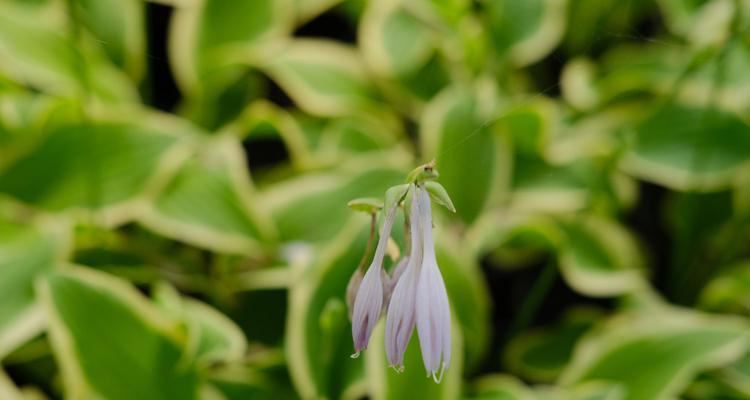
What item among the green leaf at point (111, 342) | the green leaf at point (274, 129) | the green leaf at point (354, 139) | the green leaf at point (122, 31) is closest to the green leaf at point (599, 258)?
the green leaf at point (354, 139)

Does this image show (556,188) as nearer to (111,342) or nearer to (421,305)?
(111,342)

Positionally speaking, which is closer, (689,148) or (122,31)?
(689,148)

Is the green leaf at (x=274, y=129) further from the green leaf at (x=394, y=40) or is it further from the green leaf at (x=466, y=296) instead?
the green leaf at (x=466, y=296)

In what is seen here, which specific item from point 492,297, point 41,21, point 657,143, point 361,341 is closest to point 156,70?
point 41,21

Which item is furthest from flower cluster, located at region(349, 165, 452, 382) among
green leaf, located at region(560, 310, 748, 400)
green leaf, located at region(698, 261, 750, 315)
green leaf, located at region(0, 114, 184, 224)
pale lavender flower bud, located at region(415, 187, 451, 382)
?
green leaf, located at region(698, 261, 750, 315)

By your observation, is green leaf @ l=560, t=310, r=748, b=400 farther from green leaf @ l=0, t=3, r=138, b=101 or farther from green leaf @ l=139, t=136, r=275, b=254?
green leaf @ l=0, t=3, r=138, b=101

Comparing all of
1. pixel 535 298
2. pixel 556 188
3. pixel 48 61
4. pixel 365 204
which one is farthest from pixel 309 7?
pixel 365 204

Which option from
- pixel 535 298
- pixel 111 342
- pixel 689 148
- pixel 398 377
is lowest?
pixel 398 377
